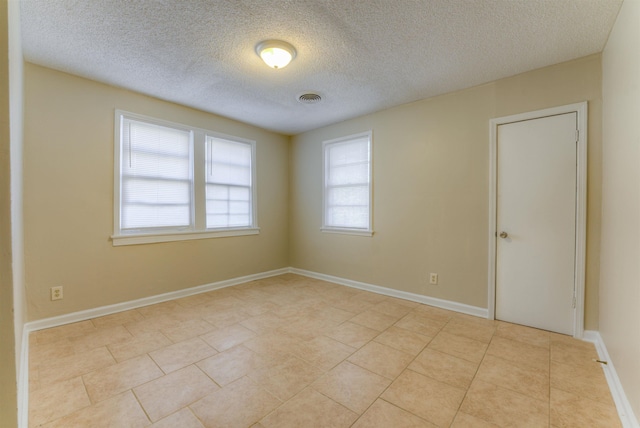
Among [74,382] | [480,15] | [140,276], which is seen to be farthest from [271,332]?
[480,15]

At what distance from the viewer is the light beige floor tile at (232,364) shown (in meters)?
1.97

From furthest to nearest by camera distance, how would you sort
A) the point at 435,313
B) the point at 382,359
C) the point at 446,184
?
the point at 446,184, the point at 435,313, the point at 382,359

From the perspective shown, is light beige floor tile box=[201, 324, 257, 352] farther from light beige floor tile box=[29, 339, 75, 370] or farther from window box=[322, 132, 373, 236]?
window box=[322, 132, 373, 236]

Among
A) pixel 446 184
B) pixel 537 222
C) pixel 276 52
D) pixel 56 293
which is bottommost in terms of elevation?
pixel 56 293

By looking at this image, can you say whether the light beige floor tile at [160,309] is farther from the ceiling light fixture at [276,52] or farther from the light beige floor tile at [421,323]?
the ceiling light fixture at [276,52]

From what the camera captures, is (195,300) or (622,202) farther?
(195,300)

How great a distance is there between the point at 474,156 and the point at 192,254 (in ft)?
12.1

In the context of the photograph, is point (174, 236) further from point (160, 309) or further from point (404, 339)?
point (404, 339)

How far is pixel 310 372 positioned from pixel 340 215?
8.88 feet

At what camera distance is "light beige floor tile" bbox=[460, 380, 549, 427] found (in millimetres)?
1562

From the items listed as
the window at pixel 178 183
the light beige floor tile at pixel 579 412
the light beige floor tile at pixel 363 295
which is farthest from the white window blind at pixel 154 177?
the light beige floor tile at pixel 579 412

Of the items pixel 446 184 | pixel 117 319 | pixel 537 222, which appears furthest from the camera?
pixel 446 184

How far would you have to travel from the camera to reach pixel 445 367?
2082mm

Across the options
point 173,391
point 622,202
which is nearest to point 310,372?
point 173,391
